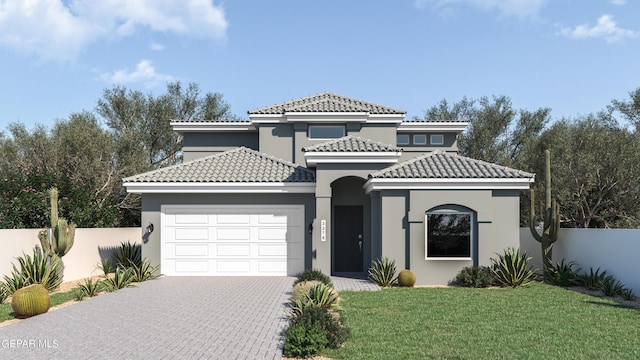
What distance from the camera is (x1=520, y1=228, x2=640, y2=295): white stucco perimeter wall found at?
53.1 ft

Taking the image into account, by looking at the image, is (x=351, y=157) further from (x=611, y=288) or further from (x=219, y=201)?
(x=611, y=288)

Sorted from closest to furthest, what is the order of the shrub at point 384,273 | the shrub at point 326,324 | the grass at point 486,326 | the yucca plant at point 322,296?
the grass at point 486,326 → the shrub at point 326,324 → the yucca plant at point 322,296 → the shrub at point 384,273

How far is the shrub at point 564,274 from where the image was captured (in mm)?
18391

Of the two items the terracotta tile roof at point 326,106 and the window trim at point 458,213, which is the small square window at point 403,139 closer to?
the terracotta tile roof at point 326,106

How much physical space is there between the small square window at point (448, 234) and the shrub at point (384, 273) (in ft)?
4.48

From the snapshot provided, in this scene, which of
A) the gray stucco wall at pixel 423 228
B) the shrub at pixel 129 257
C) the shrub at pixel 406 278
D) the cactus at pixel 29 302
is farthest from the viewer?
the shrub at pixel 129 257

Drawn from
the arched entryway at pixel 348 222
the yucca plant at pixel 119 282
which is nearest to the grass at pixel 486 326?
the arched entryway at pixel 348 222

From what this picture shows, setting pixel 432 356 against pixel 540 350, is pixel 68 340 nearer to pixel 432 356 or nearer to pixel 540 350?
pixel 432 356

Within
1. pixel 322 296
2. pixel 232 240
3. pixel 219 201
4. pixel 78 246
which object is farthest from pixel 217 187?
pixel 322 296

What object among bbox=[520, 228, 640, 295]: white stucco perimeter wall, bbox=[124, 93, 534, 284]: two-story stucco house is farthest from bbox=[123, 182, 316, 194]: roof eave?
bbox=[520, 228, 640, 295]: white stucco perimeter wall

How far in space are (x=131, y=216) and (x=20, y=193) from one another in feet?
38.6

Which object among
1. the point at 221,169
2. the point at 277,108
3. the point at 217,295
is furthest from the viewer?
the point at 277,108

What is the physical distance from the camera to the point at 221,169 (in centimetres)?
2231

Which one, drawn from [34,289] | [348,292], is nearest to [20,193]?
[34,289]
